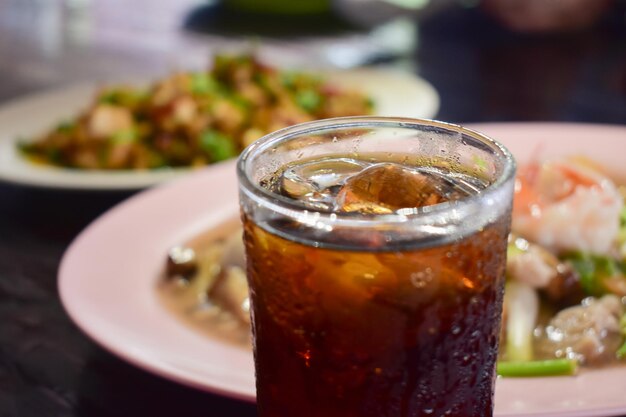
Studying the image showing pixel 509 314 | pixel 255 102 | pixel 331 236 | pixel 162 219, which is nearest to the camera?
pixel 331 236

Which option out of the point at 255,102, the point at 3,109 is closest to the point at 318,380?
the point at 255,102

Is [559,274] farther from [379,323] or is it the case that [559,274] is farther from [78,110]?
[78,110]

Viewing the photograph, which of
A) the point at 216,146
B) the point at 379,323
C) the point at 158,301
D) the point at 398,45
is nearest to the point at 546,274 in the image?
the point at 158,301

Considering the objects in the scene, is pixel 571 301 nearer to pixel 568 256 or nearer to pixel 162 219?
pixel 568 256

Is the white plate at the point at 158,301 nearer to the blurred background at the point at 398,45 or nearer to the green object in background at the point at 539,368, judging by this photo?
the green object in background at the point at 539,368

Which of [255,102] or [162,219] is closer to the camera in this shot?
[162,219]
